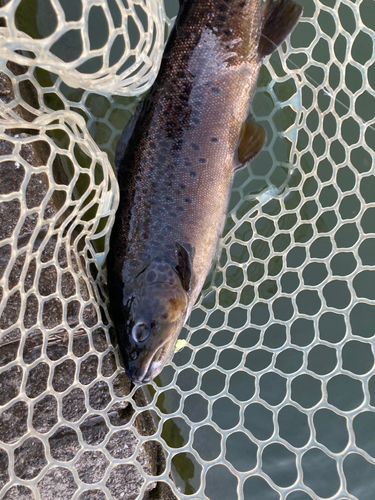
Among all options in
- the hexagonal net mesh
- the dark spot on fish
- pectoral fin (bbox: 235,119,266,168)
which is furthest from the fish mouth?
pectoral fin (bbox: 235,119,266,168)

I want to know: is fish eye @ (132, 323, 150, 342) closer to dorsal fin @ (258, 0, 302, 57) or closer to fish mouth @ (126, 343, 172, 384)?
fish mouth @ (126, 343, 172, 384)

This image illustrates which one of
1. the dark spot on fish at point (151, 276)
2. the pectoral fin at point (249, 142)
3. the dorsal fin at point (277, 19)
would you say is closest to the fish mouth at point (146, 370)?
the dark spot on fish at point (151, 276)

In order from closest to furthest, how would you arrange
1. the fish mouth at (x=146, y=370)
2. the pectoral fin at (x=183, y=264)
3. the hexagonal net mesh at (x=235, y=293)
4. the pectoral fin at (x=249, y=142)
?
the fish mouth at (x=146, y=370) → the pectoral fin at (x=183, y=264) → the pectoral fin at (x=249, y=142) → the hexagonal net mesh at (x=235, y=293)

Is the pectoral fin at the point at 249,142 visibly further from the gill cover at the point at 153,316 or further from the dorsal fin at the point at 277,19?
the gill cover at the point at 153,316

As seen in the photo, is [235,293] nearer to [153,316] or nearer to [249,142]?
[153,316]

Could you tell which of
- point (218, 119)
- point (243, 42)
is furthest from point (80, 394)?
point (243, 42)

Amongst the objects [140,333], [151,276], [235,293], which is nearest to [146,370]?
[140,333]
